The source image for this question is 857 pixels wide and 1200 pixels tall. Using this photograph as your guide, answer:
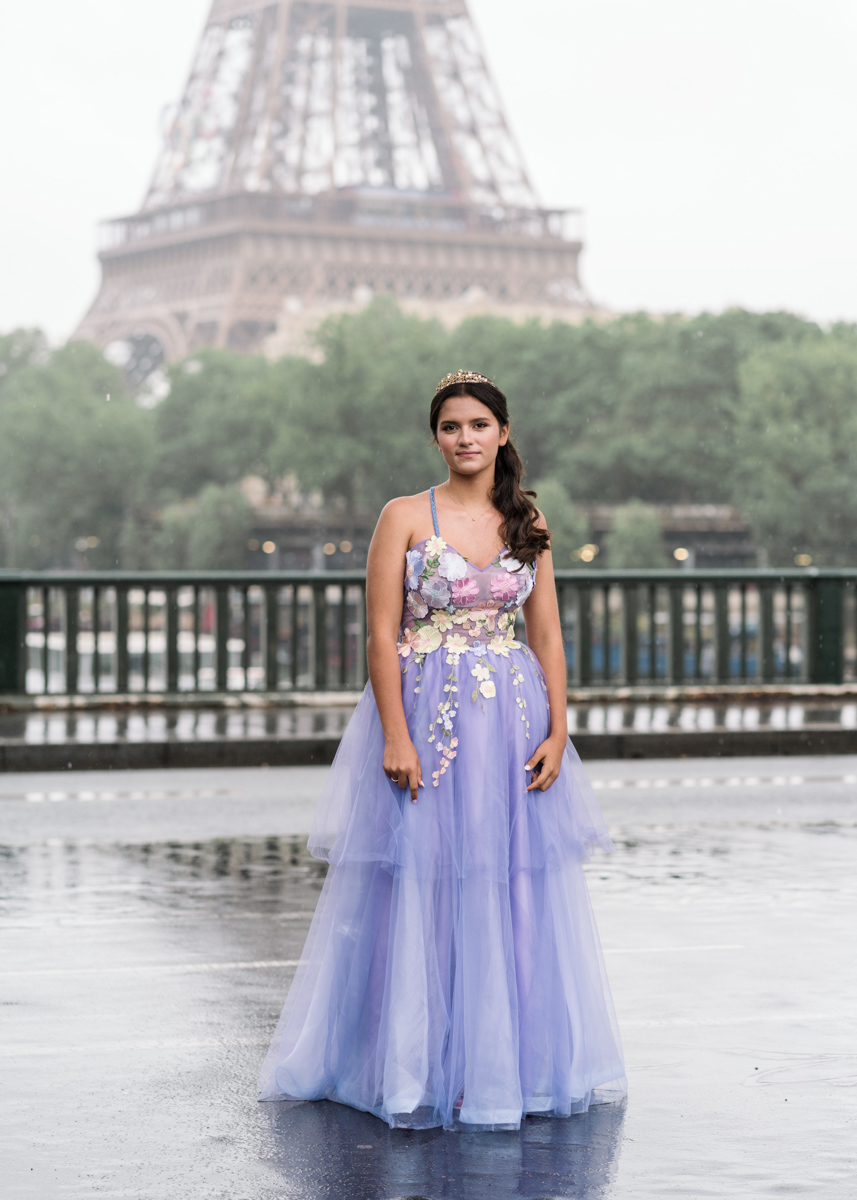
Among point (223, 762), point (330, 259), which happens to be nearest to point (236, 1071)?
point (223, 762)

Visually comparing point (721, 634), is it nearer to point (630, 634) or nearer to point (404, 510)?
point (630, 634)

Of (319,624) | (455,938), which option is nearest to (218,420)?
(319,624)

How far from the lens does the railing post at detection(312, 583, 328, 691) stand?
1496 cm

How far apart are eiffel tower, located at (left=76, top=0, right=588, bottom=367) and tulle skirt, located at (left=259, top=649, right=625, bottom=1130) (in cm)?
7512

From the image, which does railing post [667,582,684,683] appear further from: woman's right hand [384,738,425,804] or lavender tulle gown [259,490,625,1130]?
woman's right hand [384,738,425,804]

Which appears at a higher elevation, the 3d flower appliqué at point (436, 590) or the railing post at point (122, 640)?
the 3d flower appliqué at point (436, 590)

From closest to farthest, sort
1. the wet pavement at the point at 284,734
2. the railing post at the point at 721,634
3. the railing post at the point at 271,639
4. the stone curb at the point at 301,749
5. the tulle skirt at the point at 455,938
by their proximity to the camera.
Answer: the tulle skirt at the point at 455,938 → the stone curb at the point at 301,749 → the wet pavement at the point at 284,734 → the railing post at the point at 271,639 → the railing post at the point at 721,634

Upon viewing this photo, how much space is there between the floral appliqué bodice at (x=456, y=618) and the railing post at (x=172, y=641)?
10.6 m

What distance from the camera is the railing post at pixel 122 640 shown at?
14.8 metres

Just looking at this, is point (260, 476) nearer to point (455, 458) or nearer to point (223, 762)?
point (223, 762)

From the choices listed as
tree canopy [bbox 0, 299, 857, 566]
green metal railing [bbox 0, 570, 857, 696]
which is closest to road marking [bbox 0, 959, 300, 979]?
green metal railing [bbox 0, 570, 857, 696]

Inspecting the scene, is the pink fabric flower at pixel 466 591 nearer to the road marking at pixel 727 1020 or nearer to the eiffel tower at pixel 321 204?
the road marking at pixel 727 1020

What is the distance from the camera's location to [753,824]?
30.2ft

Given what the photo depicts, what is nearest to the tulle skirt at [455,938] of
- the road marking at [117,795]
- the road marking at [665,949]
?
the road marking at [665,949]
